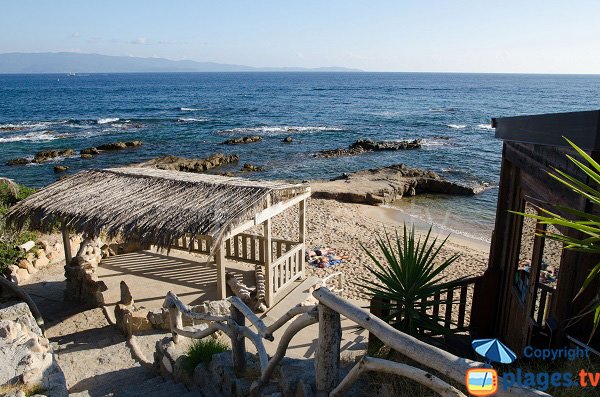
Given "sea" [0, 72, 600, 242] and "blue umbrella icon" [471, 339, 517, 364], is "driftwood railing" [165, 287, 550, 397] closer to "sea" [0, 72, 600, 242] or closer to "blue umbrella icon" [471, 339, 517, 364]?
"blue umbrella icon" [471, 339, 517, 364]

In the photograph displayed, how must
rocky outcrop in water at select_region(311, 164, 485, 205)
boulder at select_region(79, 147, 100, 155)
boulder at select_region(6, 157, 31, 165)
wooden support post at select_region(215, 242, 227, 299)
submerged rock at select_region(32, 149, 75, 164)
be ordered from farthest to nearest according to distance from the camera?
boulder at select_region(79, 147, 100, 155) < submerged rock at select_region(32, 149, 75, 164) < boulder at select_region(6, 157, 31, 165) < rocky outcrop in water at select_region(311, 164, 485, 205) < wooden support post at select_region(215, 242, 227, 299)

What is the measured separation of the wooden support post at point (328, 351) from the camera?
3.21 m

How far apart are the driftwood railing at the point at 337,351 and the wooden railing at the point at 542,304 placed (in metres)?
1.61

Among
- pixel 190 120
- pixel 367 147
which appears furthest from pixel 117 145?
pixel 367 147

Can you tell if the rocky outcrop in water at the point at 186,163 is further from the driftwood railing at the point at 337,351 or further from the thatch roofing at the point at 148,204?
the driftwood railing at the point at 337,351

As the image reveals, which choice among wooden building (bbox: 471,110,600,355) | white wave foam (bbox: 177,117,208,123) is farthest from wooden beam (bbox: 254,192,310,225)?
white wave foam (bbox: 177,117,208,123)

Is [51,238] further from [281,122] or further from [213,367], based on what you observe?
[281,122]

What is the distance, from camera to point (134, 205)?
328 inches

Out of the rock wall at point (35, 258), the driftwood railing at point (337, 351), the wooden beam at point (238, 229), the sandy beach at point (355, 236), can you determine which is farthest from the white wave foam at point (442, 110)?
the driftwood railing at point (337, 351)

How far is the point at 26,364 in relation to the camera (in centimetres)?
439

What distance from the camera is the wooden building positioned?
3625mm

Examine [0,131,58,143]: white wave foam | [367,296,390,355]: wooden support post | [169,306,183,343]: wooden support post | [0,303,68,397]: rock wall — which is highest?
[367,296,390,355]: wooden support post

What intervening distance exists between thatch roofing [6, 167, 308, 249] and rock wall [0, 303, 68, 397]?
2.58 m

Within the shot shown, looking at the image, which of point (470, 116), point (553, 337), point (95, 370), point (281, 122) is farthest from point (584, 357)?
point (470, 116)
